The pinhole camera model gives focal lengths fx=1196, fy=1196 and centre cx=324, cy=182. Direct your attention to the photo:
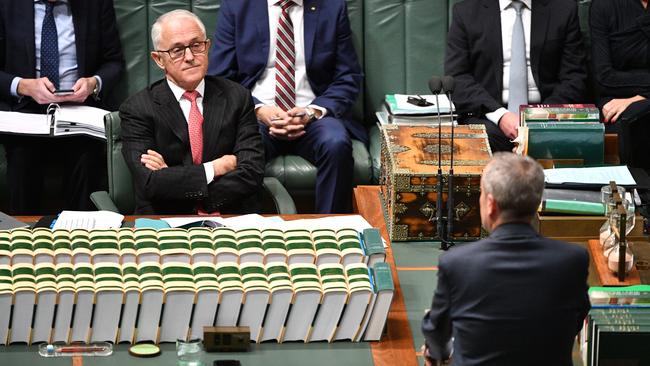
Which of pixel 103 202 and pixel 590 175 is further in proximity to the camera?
pixel 103 202

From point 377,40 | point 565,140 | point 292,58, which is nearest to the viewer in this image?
point 565,140

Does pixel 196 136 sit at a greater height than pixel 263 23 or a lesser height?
lesser

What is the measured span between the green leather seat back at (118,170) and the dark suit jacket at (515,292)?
92.8 inches

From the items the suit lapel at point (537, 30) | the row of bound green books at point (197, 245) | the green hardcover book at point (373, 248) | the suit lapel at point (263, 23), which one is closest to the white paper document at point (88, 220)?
the row of bound green books at point (197, 245)

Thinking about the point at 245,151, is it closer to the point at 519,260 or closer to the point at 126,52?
the point at 126,52

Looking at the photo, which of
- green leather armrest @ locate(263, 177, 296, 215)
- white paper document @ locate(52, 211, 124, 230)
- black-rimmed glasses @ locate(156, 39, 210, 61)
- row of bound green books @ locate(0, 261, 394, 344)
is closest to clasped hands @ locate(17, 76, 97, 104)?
black-rimmed glasses @ locate(156, 39, 210, 61)

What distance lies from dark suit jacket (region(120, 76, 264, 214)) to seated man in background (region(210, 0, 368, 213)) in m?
0.86

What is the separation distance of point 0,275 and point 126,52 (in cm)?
303

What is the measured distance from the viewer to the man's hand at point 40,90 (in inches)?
224

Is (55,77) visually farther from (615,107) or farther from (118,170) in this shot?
(615,107)

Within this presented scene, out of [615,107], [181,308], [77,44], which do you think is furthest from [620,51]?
[181,308]

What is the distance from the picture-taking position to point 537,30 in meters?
5.96

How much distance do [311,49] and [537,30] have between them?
113cm

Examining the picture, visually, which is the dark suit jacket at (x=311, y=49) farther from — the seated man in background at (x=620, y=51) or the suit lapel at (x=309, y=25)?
the seated man in background at (x=620, y=51)
